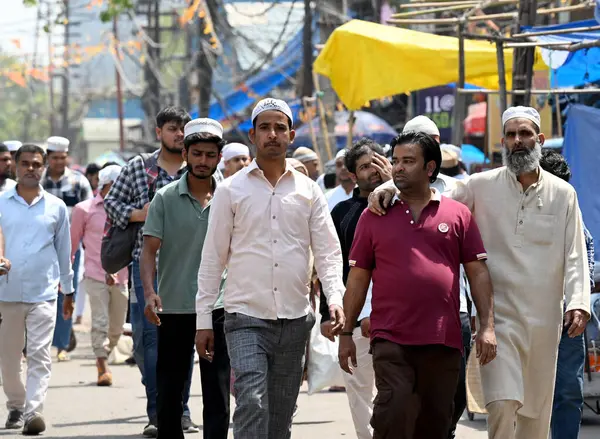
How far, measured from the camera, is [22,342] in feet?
34.0

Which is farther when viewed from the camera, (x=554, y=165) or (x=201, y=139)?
(x=201, y=139)

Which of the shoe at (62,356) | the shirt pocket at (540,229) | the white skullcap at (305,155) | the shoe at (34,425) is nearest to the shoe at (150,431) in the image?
the shoe at (34,425)

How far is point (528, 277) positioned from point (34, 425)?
431 centimetres

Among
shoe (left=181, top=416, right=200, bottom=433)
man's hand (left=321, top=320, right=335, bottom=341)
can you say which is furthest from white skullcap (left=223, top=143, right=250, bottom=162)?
man's hand (left=321, top=320, right=335, bottom=341)

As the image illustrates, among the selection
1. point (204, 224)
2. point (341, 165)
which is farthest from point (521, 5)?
point (204, 224)

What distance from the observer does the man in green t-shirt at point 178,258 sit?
8.23 metres

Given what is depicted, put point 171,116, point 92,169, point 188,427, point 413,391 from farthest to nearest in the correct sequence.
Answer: point 92,169 < point 188,427 < point 171,116 < point 413,391

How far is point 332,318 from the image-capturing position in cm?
703

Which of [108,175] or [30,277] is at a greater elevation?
[108,175]

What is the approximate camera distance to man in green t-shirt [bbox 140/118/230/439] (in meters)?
8.23

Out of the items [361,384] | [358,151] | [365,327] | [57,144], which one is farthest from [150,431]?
[57,144]

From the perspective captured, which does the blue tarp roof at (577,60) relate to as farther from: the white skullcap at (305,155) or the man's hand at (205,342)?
the man's hand at (205,342)

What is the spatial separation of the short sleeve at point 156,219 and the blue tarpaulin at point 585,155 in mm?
4276

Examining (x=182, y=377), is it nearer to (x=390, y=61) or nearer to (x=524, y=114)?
(x=524, y=114)
